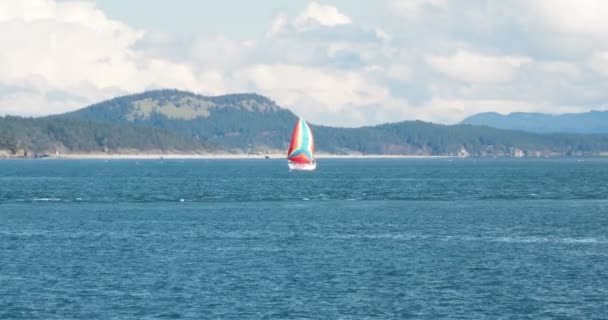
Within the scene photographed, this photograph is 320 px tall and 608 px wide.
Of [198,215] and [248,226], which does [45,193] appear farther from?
[248,226]

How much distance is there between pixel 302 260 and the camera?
60.1 m

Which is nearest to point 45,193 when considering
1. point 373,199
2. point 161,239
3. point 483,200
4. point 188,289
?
point 373,199

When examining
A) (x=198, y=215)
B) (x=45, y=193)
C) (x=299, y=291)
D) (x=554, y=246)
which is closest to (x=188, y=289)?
(x=299, y=291)

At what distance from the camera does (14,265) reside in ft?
189

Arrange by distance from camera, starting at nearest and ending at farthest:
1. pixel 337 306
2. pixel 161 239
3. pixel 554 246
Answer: pixel 337 306, pixel 554 246, pixel 161 239

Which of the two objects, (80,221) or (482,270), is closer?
(482,270)

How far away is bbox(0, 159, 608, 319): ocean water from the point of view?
149 feet

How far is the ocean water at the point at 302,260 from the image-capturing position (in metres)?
45.4

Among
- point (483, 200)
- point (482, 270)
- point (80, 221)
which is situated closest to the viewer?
point (482, 270)

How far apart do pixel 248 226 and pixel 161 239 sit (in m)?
12.2

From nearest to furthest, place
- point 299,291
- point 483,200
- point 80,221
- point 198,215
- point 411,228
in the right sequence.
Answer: point 299,291 → point 411,228 → point 80,221 → point 198,215 → point 483,200

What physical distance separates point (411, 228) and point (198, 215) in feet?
75.0

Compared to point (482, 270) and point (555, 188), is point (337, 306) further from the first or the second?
point (555, 188)

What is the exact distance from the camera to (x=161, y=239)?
72125mm
